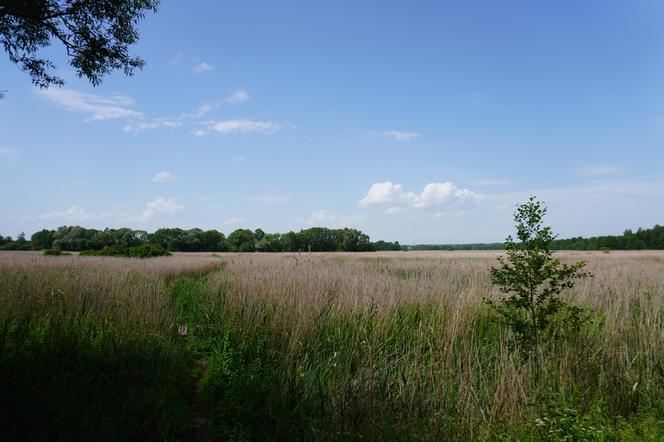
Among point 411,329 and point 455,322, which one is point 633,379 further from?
point 411,329

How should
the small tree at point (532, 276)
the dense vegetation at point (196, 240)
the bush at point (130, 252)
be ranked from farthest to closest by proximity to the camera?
1. the dense vegetation at point (196, 240)
2. the bush at point (130, 252)
3. the small tree at point (532, 276)

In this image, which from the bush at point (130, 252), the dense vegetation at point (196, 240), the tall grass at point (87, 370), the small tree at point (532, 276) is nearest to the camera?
the tall grass at point (87, 370)

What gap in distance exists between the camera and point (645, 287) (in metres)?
9.23

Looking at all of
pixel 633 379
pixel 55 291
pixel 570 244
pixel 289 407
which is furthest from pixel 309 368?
pixel 570 244

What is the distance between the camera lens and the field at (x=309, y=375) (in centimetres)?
308

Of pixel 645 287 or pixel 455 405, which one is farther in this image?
pixel 645 287

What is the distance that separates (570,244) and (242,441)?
112m

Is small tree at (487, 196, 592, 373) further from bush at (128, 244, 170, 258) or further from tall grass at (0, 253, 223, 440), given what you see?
bush at (128, 244, 170, 258)

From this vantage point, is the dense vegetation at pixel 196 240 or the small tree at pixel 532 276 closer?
the small tree at pixel 532 276

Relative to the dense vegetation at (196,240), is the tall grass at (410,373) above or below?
below

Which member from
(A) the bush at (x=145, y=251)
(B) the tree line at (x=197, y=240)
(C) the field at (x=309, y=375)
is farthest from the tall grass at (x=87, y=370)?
(B) the tree line at (x=197, y=240)

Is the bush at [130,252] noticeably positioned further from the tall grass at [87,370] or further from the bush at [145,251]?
the tall grass at [87,370]

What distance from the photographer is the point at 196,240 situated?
6875cm

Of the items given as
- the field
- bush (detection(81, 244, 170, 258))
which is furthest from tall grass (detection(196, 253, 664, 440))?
bush (detection(81, 244, 170, 258))
